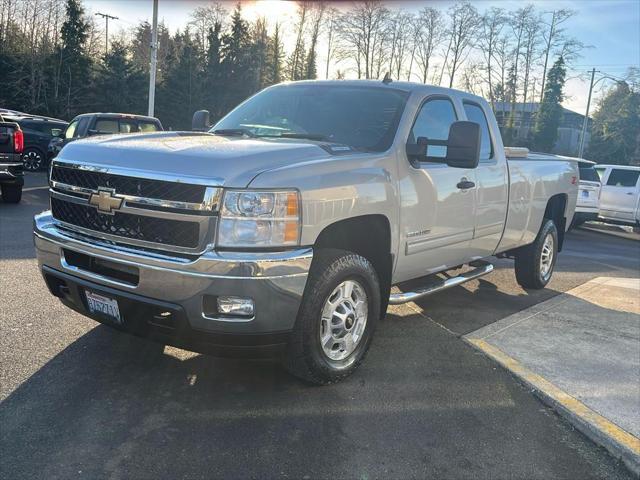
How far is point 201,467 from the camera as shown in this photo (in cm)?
285

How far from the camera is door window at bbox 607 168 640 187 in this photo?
15047mm

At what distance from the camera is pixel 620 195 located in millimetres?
15016

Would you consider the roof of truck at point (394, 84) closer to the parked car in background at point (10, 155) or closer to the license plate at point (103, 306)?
the license plate at point (103, 306)

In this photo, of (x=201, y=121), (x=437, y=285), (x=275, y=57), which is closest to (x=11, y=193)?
(x=201, y=121)

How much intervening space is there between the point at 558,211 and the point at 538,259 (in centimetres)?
89

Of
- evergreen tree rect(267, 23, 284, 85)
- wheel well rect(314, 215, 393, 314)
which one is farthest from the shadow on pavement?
evergreen tree rect(267, 23, 284, 85)

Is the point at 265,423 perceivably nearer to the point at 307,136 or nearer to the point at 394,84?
the point at 307,136

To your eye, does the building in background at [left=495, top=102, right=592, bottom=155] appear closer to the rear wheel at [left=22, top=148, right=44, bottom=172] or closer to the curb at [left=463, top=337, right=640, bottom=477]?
the rear wheel at [left=22, top=148, right=44, bottom=172]

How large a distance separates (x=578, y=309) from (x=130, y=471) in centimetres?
514

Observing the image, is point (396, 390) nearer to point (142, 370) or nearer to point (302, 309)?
point (302, 309)

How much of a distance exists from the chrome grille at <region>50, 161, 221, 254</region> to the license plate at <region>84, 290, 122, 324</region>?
35cm

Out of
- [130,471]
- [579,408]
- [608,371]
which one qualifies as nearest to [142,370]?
[130,471]

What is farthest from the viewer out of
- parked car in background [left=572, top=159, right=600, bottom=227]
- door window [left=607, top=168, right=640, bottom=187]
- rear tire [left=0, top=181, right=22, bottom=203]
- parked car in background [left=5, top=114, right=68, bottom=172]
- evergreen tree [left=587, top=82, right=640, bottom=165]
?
evergreen tree [left=587, top=82, right=640, bottom=165]

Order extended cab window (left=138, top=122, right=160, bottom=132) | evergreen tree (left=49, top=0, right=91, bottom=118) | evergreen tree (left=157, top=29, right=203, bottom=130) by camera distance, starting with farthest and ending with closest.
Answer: evergreen tree (left=157, top=29, right=203, bottom=130) < evergreen tree (left=49, top=0, right=91, bottom=118) < extended cab window (left=138, top=122, right=160, bottom=132)
